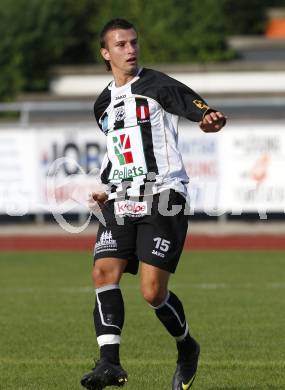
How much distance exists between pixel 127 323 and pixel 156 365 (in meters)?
2.30

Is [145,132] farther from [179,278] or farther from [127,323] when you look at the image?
[179,278]

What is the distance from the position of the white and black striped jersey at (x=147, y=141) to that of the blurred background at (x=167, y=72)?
155cm

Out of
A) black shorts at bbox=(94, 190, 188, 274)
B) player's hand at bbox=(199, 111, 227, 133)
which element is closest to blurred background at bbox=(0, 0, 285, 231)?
black shorts at bbox=(94, 190, 188, 274)

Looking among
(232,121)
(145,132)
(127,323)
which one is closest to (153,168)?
(145,132)

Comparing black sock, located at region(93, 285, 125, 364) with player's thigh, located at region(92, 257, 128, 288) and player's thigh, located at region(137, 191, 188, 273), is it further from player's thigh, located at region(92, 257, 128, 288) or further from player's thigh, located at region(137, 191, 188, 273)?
player's thigh, located at region(137, 191, 188, 273)

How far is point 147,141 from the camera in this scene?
753 cm

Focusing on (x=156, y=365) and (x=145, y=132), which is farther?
(x=156, y=365)

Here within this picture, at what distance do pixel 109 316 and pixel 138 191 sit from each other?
29.5 inches

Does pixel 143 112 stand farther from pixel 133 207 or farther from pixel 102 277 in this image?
pixel 102 277

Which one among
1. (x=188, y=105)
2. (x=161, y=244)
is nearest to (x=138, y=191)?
(x=161, y=244)

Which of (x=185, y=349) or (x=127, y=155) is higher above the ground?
(x=127, y=155)

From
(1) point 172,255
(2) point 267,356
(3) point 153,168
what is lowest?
(2) point 267,356

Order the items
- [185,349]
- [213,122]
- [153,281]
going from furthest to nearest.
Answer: [185,349] → [153,281] → [213,122]

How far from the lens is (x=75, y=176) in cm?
2089
